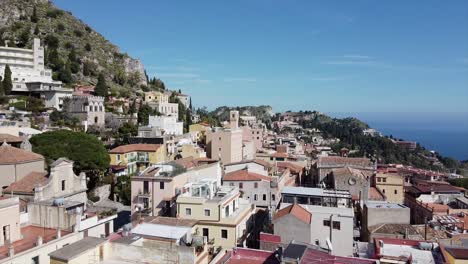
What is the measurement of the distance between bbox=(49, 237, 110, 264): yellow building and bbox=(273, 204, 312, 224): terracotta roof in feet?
40.0

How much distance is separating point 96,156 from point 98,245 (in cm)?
2368

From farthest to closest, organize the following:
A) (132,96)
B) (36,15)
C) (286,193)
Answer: (36,15), (132,96), (286,193)

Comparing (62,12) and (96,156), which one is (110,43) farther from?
(96,156)

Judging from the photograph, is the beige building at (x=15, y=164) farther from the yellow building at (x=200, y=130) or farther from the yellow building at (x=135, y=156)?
the yellow building at (x=200, y=130)

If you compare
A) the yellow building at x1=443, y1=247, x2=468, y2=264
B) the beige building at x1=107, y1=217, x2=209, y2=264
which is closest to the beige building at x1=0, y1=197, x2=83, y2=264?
the beige building at x1=107, y1=217, x2=209, y2=264

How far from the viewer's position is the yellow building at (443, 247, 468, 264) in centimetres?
1744

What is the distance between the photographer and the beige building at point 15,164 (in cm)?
2603

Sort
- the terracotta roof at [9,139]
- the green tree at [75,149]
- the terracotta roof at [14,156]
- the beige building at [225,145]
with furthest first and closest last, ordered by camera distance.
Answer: the beige building at [225,145] → the green tree at [75,149] → the terracotta roof at [9,139] → the terracotta roof at [14,156]

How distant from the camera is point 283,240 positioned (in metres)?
23.6

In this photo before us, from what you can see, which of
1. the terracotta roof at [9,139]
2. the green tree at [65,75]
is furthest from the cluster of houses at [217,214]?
the green tree at [65,75]

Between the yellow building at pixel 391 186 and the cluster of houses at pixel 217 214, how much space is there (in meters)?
0.12

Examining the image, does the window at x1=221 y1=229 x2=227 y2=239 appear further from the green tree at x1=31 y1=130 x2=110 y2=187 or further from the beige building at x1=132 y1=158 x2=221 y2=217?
the green tree at x1=31 y1=130 x2=110 y2=187

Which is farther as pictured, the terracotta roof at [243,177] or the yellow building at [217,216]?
the terracotta roof at [243,177]

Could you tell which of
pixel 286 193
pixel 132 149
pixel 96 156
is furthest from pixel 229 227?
pixel 132 149
